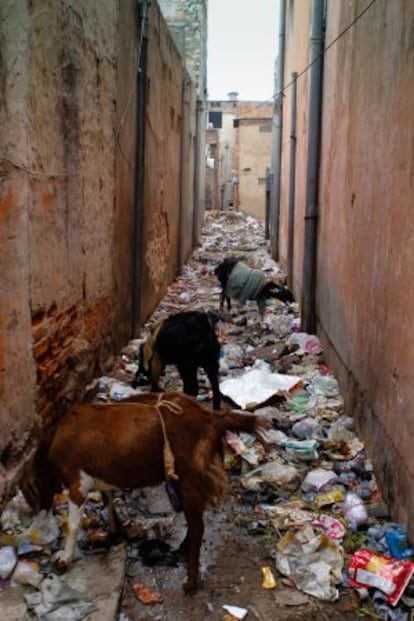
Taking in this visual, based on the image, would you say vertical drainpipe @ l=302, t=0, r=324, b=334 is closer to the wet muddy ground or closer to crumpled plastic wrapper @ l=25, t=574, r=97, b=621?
the wet muddy ground

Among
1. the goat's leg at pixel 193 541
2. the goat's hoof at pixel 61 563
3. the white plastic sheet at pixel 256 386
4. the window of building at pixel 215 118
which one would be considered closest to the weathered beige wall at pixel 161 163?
the white plastic sheet at pixel 256 386

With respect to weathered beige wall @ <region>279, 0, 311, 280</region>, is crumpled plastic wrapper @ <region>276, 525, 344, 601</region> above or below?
below

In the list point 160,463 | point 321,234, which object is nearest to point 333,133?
point 321,234

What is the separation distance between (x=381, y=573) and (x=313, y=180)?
5914 millimetres

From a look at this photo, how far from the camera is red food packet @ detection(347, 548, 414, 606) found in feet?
10.0

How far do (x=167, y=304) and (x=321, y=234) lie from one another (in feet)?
10.8

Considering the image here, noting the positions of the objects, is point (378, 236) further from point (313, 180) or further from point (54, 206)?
point (313, 180)

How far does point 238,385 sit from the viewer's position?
6059 mm

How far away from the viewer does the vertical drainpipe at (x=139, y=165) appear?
743cm

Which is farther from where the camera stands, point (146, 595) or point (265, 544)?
point (265, 544)

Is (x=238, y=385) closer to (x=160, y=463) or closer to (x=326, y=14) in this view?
(x=160, y=463)

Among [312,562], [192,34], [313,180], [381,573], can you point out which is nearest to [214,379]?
[312,562]

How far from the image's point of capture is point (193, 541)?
3098 mm

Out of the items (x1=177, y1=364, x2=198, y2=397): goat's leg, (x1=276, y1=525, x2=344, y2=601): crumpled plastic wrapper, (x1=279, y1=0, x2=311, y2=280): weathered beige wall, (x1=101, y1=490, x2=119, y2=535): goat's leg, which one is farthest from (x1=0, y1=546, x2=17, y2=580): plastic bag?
(x1=279, y1=0, x2=311, y2=280): weathered beige wall
